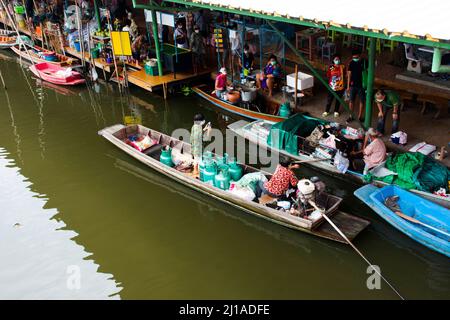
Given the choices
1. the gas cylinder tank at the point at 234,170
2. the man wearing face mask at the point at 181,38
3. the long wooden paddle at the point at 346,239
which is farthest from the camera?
the man wearing face mask at the point at 181,38

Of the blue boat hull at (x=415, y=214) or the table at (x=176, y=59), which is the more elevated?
the table at (x=176, y=59)

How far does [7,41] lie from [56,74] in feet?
19.2

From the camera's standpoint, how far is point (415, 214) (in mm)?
9875

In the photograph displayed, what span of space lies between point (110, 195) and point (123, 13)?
45.2 feet

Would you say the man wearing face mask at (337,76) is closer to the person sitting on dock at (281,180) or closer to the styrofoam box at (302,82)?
the styrofoam box at (302,82)

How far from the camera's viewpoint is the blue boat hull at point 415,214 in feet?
29.5

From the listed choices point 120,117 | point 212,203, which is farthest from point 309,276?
point 120,117

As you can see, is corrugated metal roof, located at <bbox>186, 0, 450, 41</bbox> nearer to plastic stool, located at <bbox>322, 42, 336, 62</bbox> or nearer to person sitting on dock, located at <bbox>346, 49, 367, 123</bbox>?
person sitting on dock, located at <bbox>346, 49, 367, 123</bbox>

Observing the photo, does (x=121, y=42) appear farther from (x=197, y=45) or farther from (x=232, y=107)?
(x=232, y=107)

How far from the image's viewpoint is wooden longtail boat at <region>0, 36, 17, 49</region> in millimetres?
22625

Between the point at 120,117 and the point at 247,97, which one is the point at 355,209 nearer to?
the point at 247,97

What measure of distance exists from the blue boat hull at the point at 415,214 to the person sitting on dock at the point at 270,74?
5831 mm

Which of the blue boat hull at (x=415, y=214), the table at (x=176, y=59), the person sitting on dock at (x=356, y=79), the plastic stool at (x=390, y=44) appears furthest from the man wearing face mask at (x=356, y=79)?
the table at (x=176, y=59)

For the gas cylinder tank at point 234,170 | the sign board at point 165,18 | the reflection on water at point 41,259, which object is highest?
the sign board at point 165,18
